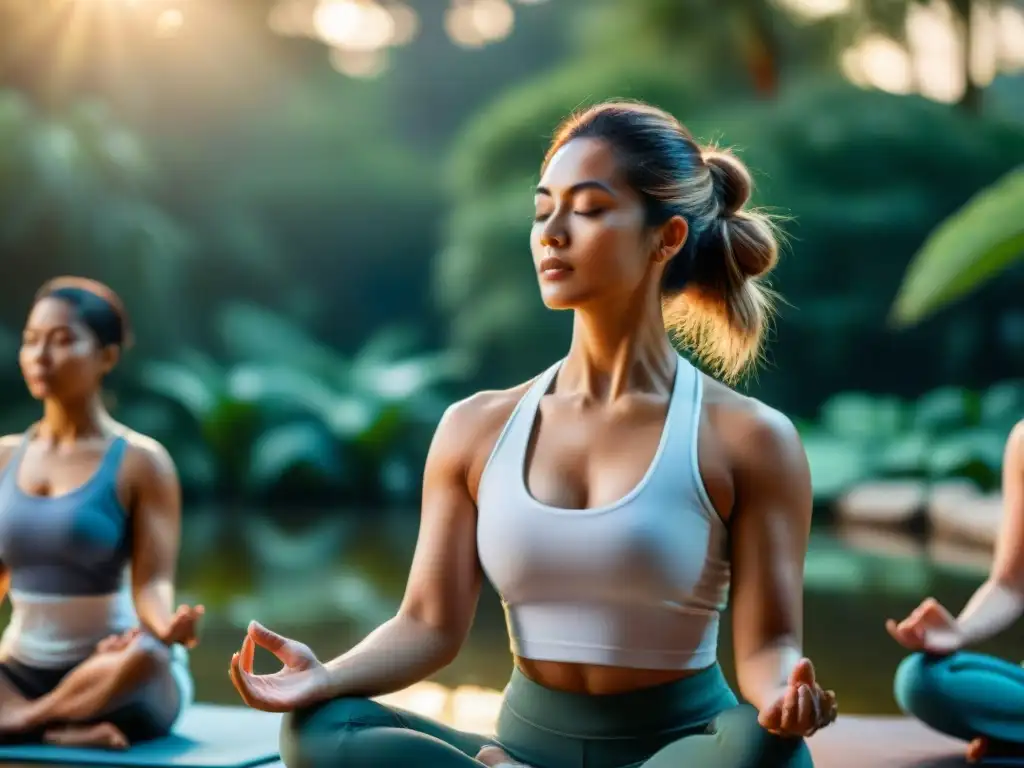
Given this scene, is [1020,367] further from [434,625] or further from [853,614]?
[434,625]

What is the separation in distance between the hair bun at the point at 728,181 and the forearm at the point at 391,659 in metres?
0.66

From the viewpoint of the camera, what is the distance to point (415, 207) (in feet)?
50.7

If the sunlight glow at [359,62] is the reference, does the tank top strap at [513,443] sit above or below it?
below

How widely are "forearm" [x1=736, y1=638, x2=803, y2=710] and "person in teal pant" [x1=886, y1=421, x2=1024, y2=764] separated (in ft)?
2.98

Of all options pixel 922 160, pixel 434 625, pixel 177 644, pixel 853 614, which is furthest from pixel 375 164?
pixel 434 625

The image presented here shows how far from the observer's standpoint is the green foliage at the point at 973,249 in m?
7.01

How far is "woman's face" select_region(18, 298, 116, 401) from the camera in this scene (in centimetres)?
278

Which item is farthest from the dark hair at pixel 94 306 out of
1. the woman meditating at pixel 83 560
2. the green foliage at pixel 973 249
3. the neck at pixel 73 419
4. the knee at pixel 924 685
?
the green foliage at pixel 973 249

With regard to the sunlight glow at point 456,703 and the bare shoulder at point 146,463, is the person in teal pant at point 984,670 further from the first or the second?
the bare shoulder at point 146,463

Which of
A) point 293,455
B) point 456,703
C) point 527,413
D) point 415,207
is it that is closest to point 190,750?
point 456,703

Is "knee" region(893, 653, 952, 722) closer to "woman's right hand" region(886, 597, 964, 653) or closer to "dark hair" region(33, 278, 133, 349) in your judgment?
"woman's right hand" region(886, 597, 964, 653)

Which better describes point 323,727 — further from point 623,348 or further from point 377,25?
point 377,25

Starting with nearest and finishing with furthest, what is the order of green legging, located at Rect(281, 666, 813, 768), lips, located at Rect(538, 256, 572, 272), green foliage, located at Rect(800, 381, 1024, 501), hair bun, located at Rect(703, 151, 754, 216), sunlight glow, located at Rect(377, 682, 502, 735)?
green legging, located at Rect(281, 666, 813, 768) → lips, located at Rect(538, 256, 572, 272) → hair bun, located at Rect(703, 151, 754, 216) → sunlight glow, located at Rect(377, 682, 502, 735) → green foliage, located at Rect(800, 381, 1024, 501)

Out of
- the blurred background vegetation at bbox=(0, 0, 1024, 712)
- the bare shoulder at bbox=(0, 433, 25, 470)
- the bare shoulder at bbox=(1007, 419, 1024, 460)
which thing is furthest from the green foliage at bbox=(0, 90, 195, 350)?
the bare shoulder at bbox=(1007, 419, 1024, 460)
